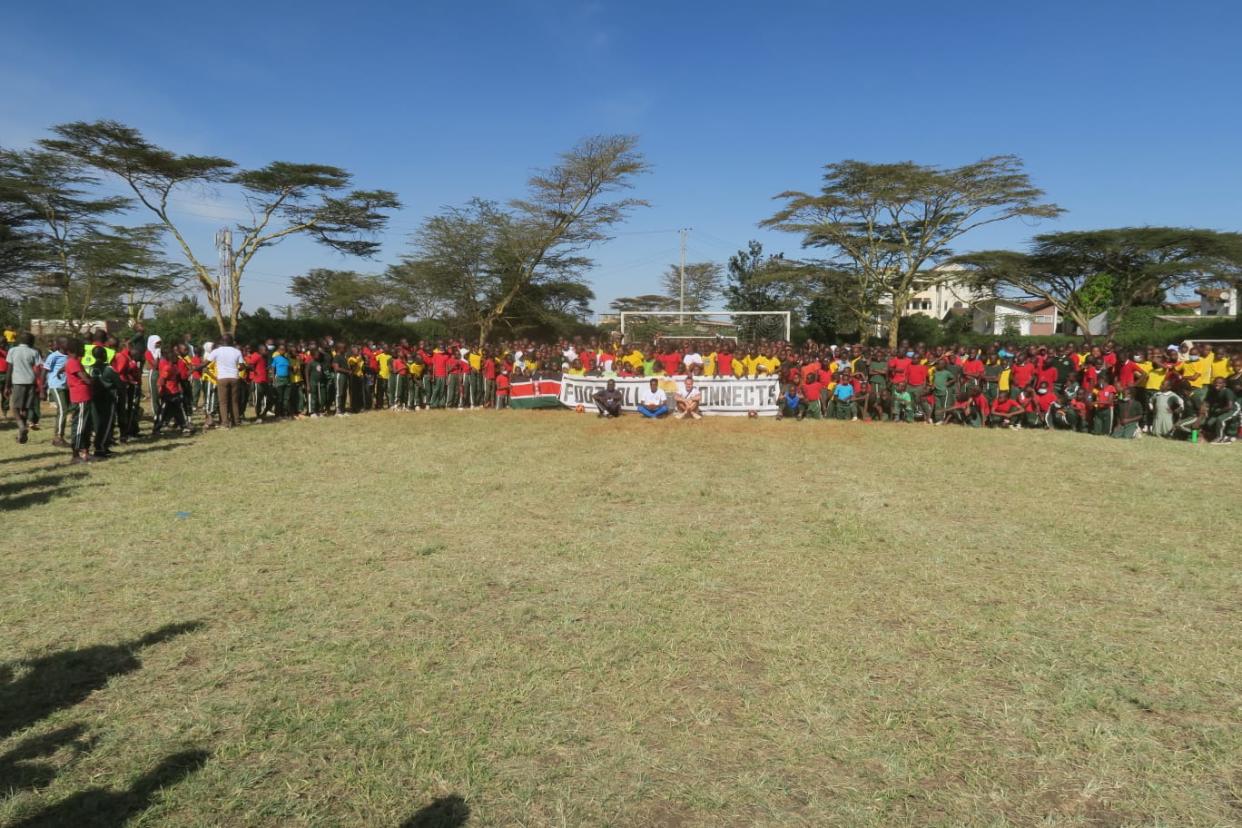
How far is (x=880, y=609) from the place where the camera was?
193 inches

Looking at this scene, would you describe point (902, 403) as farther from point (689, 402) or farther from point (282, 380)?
point (282, 380)

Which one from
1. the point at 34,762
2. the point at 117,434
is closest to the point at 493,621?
the point at 34,762

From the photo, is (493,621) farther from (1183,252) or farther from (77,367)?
(1183,252)

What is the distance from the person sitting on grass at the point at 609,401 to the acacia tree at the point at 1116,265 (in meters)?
28.9

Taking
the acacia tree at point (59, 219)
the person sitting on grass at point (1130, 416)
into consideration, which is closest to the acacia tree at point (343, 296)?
the acacia tree at point (59, 219)

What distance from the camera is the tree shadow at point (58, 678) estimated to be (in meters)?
3.54

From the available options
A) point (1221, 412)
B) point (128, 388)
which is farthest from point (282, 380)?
point (1221, 412)

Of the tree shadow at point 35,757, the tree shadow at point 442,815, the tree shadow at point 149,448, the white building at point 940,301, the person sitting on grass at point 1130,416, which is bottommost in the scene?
the tree shadow at point 442,815

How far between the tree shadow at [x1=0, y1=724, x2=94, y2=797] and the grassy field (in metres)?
Answer: 0.02

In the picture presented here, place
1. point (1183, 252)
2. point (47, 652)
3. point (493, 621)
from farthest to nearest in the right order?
point (1183, 252)
point (493, 621)
point (47, 652)

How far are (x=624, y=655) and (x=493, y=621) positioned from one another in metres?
0.97

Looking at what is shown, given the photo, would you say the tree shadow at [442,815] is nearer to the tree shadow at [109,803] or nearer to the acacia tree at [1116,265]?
the tree shadow at [109,803]

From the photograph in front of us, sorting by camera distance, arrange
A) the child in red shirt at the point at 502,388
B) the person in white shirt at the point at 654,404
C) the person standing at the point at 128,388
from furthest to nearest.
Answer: the child in red shirt at the point at 502,388 → the person in white shirt at the point at 654,404 → the person standing at the point at 128,388

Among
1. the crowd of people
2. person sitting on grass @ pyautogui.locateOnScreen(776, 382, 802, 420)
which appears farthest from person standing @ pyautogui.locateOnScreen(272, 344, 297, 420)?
person sitting on grass @ pyautogui.locateOnScreen(776, 382, 802, 420)
